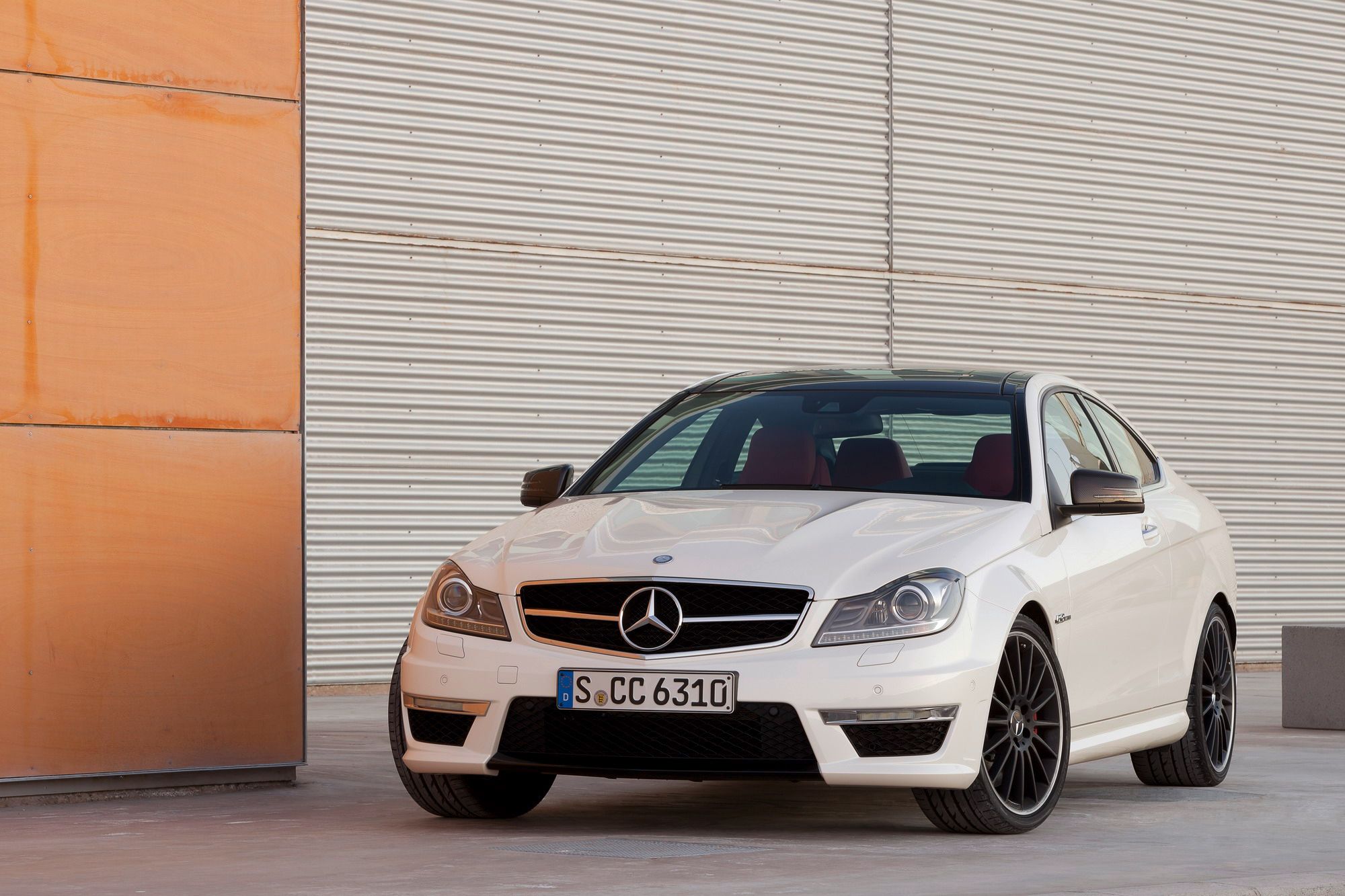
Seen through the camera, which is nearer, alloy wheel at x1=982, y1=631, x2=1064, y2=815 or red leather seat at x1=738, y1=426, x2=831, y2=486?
alloy wheel at x1=982, y1=631, x2=1064, y2=815

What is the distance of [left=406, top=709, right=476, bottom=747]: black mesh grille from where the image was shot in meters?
6.57

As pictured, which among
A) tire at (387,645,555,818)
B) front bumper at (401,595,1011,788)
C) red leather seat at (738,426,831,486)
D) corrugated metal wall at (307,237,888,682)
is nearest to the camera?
front bumper at (401,595,1011,788)

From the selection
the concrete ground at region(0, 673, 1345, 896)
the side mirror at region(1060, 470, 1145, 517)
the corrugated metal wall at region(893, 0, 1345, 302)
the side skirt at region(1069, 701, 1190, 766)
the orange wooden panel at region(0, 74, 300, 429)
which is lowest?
the concrete ground at region(0, 673, 1345, 896)

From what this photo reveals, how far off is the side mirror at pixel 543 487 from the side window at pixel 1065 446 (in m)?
1.77

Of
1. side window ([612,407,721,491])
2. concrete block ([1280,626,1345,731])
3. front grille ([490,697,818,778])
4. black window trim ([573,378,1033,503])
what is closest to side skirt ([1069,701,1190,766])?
black window trim ([573,378,1033,503])

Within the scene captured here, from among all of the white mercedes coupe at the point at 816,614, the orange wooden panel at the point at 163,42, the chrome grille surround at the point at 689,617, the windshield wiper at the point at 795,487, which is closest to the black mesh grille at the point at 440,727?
the white mercedes coupe at the point at 816,614

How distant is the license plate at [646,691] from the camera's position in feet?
20.3

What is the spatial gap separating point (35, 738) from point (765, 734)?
3090 mm

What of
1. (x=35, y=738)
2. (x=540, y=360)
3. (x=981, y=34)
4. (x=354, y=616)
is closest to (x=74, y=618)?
(x=35, y=738)

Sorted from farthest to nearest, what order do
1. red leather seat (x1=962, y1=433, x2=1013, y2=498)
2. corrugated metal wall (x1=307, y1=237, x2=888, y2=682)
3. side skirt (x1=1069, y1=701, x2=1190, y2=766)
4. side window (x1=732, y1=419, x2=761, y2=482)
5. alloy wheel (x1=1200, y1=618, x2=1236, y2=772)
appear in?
corrugated metal wall (x1=307, y1=237, x2=888, y2=682) → alloy wheel (x1=1200, y1=618, x2=1236, y2=772) → side window (x1=732, y1=419, x2=761, y2=482) → red leather seat (x1=962, y1=433, x2=1013, y2=498) → side skirt (x1=1069, y1=701, x2=1190, y2=766)

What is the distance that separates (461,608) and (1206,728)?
3.56 meters

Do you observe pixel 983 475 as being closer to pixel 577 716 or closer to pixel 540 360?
pixel 577 716

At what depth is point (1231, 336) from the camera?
18.0 metres

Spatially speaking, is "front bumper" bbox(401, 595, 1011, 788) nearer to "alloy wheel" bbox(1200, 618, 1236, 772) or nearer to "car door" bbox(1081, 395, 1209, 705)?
"car door" bbox(1081, 395, 1209, 705)
